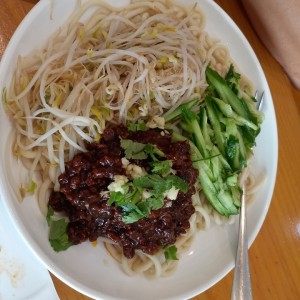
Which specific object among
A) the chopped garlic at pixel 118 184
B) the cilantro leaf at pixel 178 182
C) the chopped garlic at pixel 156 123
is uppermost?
the chopped garlic at pixel 156 123

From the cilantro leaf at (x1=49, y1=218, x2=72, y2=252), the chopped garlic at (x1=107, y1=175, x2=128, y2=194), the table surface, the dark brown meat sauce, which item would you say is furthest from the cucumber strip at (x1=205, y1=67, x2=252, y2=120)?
the cilantro leaf at (x1=49, y1=218, x2=72, y2=252)

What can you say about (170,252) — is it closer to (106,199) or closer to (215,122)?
(106,199)

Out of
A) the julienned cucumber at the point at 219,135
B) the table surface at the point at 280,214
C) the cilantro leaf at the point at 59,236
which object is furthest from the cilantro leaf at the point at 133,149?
the table surface at the point at 280,214

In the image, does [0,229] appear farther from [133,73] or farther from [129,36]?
[129,36]

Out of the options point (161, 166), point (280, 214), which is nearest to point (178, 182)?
point (161, 166)

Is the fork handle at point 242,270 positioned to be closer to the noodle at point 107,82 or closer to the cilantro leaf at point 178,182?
the noodle at point 107,82

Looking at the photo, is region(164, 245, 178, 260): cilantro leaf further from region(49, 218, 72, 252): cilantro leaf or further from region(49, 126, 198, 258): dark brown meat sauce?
region(49, 218, 72, 252): cilantro leaf
